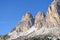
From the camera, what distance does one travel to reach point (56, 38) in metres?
169

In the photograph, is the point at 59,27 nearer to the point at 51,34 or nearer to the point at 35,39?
the point at 51,34

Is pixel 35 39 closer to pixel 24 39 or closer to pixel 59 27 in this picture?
pixel 24 39

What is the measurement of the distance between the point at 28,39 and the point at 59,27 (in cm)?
2701

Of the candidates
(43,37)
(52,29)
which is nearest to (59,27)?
(52,29)

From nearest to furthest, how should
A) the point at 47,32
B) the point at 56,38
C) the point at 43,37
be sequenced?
the point at 56,38
the point at 43,37
the point at 47,32

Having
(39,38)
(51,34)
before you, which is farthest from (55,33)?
(39,38)

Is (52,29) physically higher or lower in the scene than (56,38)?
higher

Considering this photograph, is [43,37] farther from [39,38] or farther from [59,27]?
[59,27]

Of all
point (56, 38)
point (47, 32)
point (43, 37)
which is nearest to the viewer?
point (56, 38)

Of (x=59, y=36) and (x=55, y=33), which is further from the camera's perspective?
(x=55, y=33)

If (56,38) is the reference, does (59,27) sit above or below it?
above

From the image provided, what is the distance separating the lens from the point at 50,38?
173 meters

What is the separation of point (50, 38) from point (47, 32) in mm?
21927

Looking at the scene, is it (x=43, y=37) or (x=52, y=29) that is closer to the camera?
(x=43, y=37)
